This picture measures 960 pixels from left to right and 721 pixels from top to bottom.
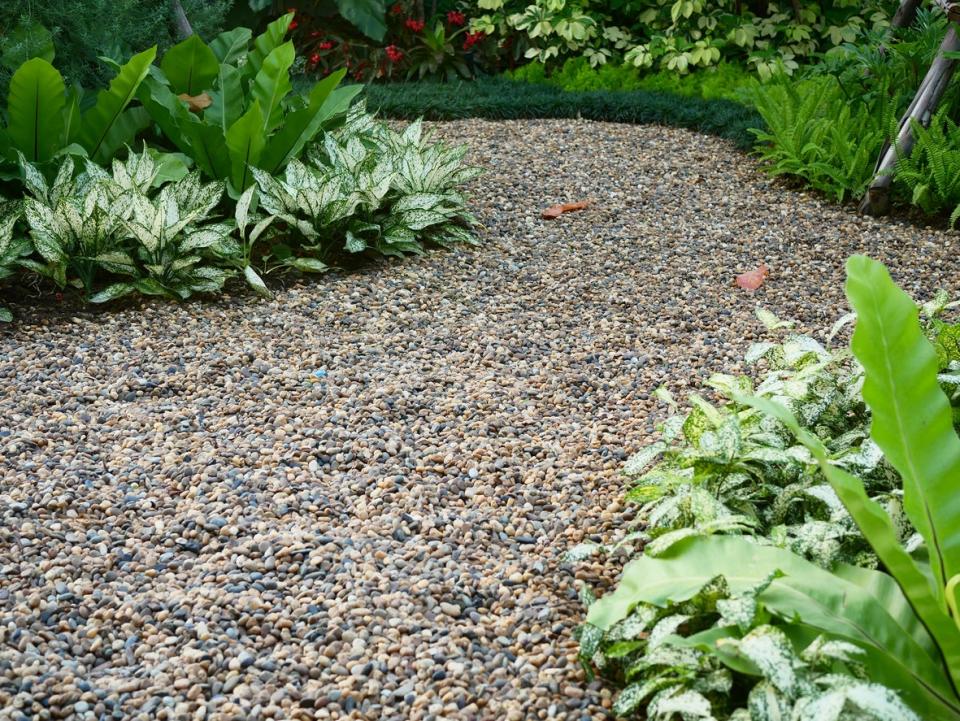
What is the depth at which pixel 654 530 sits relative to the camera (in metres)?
2.13

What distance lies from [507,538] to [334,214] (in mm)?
2070

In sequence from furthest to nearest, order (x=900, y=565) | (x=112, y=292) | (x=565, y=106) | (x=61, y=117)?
(x=565, y=106) < (x=61, y=117) < (x=112, y=292) < (x=900, y=565)

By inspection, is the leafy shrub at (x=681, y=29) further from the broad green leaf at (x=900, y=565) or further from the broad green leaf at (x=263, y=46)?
the broad green leaf at (x=900, y=565)

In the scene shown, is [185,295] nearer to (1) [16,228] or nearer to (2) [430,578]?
(1) [16,228]

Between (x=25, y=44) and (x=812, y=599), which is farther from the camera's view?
(x=25, y=44)

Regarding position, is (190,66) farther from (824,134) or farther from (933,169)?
(933,169)

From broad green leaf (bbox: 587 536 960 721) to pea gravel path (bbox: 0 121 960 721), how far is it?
262 mm

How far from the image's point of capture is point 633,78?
26.1ft

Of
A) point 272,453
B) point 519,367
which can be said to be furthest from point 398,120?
point 272,453

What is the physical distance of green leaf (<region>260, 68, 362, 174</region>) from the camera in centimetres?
433

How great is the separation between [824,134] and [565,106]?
7.25 ft

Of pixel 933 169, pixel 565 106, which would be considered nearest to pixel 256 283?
pixel 933 169

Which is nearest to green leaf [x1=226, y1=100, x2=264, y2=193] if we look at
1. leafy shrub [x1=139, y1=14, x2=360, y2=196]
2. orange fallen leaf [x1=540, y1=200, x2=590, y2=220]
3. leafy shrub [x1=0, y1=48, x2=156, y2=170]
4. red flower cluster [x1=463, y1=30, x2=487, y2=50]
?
leafy shrub [x1=139, y1=14, x2=360, y2=196]

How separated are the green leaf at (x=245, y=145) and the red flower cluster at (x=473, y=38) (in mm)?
4854
